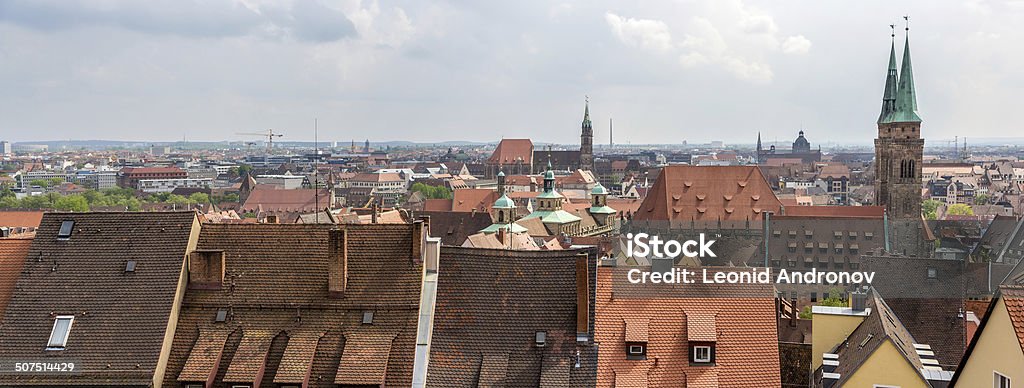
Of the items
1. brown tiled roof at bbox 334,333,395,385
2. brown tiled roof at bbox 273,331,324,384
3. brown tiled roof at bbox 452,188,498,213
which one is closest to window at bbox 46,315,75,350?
brown tiled roof at bbox 273,331,324,384

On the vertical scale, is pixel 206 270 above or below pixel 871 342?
above

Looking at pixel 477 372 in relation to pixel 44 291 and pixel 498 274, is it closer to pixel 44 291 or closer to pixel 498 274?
pixel 498 274

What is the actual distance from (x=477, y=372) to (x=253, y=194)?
473 feet

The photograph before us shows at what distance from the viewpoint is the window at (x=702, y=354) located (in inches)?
1025

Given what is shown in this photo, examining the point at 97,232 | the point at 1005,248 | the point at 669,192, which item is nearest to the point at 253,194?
the point at 669,192

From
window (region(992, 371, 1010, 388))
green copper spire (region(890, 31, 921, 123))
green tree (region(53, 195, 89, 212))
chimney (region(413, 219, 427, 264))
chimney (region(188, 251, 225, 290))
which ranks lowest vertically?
green tree (region(53, 195, 89, 212))

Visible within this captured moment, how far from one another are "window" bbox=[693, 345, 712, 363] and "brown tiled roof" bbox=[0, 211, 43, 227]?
76426mm

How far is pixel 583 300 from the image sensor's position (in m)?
25.1

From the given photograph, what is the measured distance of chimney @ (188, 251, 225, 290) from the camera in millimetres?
25984

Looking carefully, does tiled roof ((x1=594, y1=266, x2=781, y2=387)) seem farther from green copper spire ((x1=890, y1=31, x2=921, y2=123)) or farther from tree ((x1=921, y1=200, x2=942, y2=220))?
tree ((x1=921, y1=200, x2=942, y2=220))

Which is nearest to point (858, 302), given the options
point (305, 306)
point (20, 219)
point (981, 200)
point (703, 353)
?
point (703, 353)

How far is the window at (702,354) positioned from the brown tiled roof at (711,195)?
66075 millimetres

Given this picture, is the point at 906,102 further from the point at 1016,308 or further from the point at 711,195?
the point at 1016,308

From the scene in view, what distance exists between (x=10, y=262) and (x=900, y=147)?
86.5 metres
